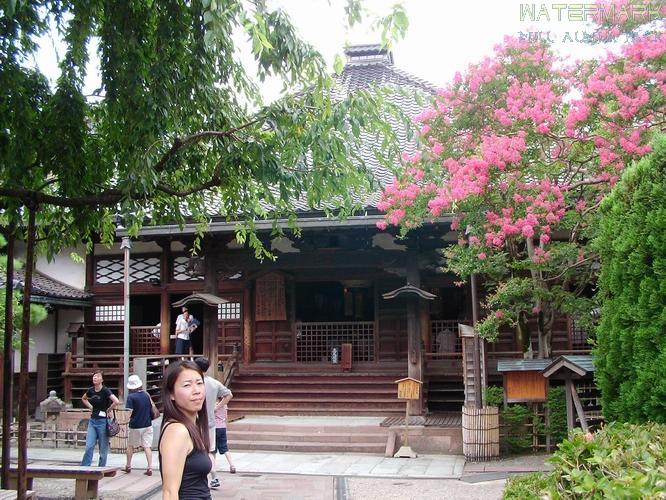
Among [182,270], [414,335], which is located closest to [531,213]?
[414,335]

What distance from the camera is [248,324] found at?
18.1 m

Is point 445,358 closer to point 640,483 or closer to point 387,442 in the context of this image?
point 387,442

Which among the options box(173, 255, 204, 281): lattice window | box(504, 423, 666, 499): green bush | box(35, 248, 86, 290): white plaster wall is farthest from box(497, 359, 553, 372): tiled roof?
box(35, 248, 86, 290): white plaster wall

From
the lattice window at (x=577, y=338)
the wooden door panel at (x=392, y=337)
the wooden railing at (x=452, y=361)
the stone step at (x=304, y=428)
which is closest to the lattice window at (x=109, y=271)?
the stone step at (x=304, y=428)

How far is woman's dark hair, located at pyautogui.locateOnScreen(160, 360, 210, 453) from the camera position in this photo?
393 cm

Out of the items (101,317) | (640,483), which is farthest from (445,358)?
(640,483)

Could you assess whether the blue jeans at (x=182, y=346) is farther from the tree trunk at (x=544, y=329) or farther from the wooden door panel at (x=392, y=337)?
the tree trunk at (x=544, y=329)

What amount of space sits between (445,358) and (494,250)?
17.3 ft

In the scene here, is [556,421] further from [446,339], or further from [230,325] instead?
[230,325]

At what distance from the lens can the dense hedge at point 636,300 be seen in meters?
5.14

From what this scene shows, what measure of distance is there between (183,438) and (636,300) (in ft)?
11.8

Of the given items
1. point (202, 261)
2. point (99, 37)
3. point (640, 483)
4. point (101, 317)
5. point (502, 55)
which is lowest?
point (640, 483)

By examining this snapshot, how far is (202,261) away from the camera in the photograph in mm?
17359

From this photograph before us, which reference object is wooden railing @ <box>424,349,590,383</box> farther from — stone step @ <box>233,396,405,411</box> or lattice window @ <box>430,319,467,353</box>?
stone step @ <box>233,396,405,411</box>
